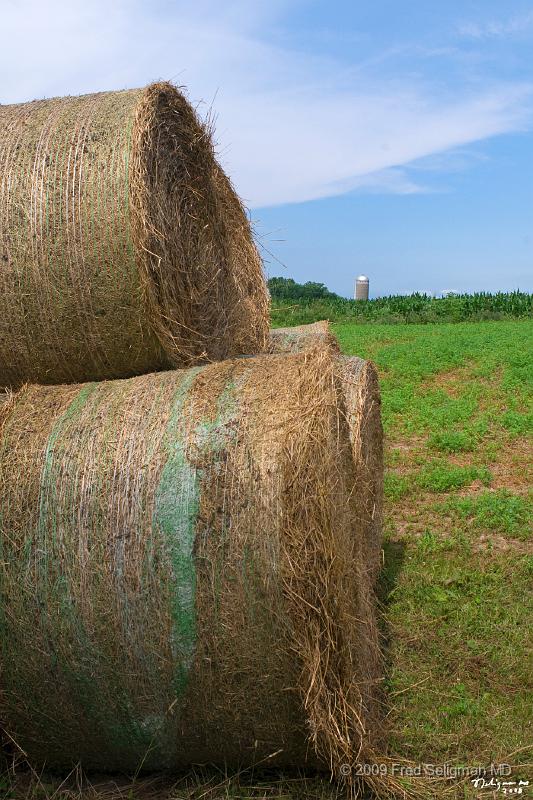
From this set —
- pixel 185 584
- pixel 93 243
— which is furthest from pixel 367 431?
pixel 185 584

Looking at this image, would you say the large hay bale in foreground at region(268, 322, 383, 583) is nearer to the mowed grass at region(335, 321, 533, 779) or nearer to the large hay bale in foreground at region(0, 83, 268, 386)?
the mowed grass at region(335, 321, 533, 779)

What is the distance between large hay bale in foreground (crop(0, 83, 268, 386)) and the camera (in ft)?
15.0

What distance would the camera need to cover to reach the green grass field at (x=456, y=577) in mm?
4160

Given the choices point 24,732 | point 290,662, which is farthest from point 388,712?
point 24,732

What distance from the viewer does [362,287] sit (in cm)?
3209

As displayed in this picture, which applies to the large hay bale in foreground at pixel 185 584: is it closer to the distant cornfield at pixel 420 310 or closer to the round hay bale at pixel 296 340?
the round hay bale at pixel 296 340

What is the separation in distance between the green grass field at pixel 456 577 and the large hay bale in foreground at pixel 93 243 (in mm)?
2220

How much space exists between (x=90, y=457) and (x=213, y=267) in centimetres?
234

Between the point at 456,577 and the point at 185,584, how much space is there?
3.32m

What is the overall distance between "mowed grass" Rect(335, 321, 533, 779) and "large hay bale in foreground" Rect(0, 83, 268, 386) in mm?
2245

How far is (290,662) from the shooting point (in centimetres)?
338

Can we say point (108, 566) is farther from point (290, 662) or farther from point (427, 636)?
point (427, 636)

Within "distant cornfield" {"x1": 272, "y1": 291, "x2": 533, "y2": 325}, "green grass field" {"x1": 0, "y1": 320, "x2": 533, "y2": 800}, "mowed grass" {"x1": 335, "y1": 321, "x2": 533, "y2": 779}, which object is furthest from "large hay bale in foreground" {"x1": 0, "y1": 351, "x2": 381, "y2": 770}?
"distant cornfield" {"x1": 272, "y1": 291, "x2": 533, "y2": 325}

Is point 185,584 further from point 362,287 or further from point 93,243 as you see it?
point 362,287
